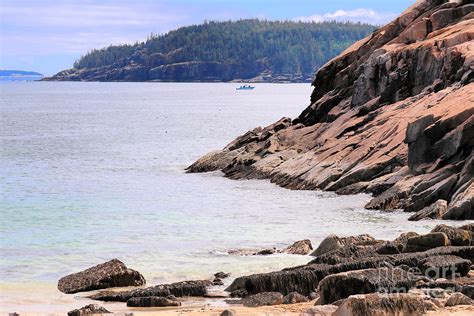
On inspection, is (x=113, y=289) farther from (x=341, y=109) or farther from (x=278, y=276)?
(x=341, y=109)

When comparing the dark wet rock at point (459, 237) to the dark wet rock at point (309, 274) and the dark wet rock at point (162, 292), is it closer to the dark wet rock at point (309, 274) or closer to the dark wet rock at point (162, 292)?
the dark wet rock at point (309, 274)

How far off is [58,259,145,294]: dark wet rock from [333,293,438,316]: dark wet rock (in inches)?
337

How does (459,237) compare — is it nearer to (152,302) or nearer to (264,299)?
(264,299)

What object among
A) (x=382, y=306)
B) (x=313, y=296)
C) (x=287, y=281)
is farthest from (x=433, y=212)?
(x=382, y=306)

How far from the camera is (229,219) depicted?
33062 mm

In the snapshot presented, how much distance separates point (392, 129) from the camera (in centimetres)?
3847

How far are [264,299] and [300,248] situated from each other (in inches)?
278

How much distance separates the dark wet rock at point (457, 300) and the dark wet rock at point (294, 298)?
3.43 metres

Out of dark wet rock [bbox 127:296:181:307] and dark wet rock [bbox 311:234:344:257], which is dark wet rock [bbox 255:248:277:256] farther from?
dark wet rock [bbox 127:296:181:307]

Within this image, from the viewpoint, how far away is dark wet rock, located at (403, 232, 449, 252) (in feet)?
70.0

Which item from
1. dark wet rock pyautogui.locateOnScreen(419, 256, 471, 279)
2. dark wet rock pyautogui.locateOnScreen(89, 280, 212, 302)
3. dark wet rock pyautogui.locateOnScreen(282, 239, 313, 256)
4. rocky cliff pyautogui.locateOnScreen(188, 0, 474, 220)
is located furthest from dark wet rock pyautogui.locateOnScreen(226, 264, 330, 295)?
rocky cliff pyautogui.locateOnScreen(188, 0, 474, 220)

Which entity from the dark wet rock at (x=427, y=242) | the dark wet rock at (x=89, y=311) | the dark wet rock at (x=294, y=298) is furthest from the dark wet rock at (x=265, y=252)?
the dark wet rock at (x=89, y=311)

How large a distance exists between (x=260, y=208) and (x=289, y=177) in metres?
6.10

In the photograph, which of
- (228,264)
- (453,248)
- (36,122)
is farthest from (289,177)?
(36,122)
